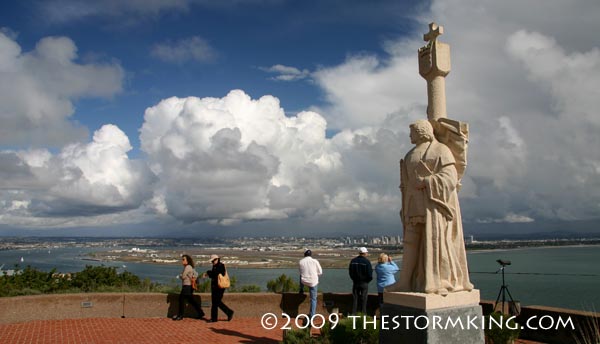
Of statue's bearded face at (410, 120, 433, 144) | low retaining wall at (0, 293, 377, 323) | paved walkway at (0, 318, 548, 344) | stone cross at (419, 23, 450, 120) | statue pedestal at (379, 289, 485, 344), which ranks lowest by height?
paved walkway at (0, 318, 548, 344)

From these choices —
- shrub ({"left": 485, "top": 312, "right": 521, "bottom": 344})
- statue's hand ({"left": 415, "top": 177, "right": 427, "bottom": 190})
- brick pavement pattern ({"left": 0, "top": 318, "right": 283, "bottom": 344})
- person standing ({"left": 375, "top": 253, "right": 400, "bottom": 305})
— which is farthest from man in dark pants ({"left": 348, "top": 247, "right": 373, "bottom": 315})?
statue's hand ({"left": 415, "top": 177, "right": 427, "bottom": 190})

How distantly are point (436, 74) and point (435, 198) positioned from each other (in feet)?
6.43

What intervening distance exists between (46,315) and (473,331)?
27.3 feet

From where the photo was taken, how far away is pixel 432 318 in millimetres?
5883

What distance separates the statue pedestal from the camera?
5887mm

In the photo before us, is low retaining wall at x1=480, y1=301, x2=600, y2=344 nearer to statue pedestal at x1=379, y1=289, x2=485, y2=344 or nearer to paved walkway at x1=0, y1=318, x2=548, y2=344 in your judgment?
paved walkway at x1=0, y1=318, x2=548, y2=344

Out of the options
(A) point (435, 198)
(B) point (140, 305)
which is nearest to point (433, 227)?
(A) point (435, 198)

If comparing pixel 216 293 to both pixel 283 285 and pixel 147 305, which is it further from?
pixel 283 285

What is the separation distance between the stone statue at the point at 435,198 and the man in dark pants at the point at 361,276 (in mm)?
2948

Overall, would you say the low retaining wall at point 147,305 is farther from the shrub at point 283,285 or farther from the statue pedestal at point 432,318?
the statue pedestal at point 432,318

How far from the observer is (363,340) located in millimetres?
7156

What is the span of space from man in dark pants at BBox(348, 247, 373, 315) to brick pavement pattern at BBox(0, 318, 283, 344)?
5.82 feet

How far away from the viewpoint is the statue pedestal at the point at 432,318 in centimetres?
589

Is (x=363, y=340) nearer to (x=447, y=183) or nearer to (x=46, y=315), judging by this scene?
(x=447, y=183)
